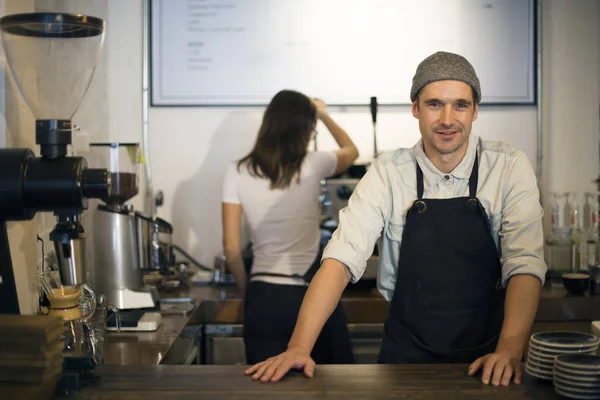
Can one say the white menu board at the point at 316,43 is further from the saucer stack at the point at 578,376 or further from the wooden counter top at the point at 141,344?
the saucer stack at the point at 578,376

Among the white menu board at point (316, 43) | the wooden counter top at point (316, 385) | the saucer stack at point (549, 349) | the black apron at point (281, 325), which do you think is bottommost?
the black apron at point (281, 325)

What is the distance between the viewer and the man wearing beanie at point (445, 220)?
201 cm

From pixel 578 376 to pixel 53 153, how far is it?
3.35 ft

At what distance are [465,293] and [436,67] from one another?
0.58m

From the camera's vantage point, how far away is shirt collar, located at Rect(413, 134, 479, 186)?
2102 millimetres

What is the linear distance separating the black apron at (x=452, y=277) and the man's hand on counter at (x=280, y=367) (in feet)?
1.83

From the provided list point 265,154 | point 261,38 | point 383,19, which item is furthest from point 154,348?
point 383,19

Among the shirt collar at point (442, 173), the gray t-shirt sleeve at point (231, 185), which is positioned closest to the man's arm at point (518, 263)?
the shirt collar at point (442, 173)

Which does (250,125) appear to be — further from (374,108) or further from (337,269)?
(337,269)

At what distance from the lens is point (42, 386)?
1399 mm

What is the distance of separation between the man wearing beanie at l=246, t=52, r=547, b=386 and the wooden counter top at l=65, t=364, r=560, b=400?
44 centimetres

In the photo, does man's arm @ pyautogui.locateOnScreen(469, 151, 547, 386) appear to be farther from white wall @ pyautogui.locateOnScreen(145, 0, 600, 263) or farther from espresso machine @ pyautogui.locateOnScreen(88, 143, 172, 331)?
white wall @ pyautogui.locateOnScreen(145, 0, 600, 263)

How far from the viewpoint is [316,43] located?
365 centimetres

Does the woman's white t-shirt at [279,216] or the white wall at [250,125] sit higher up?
the white wall at [250,125]
